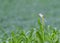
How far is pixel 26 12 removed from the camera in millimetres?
5156

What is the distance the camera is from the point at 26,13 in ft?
16.8

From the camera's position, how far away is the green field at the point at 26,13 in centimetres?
453

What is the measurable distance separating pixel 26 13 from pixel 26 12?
5 centimetres

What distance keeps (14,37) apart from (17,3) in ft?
10.3

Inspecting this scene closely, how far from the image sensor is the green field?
4527mm

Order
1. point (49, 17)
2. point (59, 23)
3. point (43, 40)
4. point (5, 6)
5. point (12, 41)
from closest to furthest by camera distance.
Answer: point (43, 40) → point (12, 41) → point (59, 23) → point (49, 17) → point (5, 6)

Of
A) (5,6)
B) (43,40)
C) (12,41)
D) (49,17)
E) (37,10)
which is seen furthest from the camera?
(5,6)

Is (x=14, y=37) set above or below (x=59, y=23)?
above

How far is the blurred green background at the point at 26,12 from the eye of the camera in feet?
15.0

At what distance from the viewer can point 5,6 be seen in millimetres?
5570

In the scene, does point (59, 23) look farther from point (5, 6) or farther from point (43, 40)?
point (43, 40)

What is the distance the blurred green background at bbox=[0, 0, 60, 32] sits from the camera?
15.0 ft

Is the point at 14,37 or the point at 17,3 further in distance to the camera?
the point at 17,3

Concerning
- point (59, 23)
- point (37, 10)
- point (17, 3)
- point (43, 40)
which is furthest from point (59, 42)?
point (17, 3)
